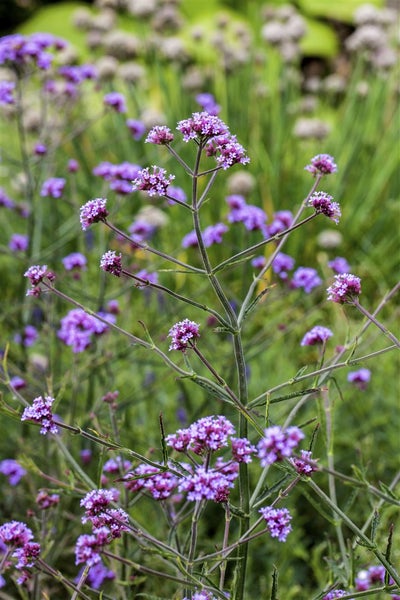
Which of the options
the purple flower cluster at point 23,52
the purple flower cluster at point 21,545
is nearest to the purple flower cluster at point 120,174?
the purple flower cluster at point 23,52

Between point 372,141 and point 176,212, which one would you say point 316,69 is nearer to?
point 372,141

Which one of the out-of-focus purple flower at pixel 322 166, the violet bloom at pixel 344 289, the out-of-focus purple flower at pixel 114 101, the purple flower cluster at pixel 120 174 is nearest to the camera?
the violet bloom at pixel 344 289

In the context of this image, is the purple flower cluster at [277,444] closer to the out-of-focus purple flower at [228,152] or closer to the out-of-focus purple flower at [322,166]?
the out-of-focus purple flower at [228,152]

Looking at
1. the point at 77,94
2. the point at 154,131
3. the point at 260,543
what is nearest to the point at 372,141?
the point at 77,94

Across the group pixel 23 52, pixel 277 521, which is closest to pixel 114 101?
pixel 23 52

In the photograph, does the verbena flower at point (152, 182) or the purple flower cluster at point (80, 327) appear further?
the purple flower cluster at point (80, 327)

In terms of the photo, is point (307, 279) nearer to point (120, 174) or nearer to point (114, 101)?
point (120, 174)
